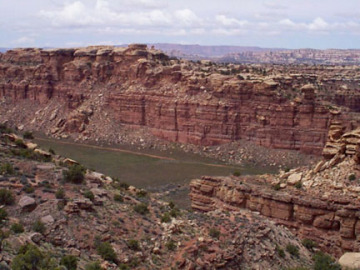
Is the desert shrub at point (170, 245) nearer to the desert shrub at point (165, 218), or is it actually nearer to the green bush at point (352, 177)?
the desert shrub at point (165, 218)

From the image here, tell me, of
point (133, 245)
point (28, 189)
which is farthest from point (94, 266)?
point (28, 189)

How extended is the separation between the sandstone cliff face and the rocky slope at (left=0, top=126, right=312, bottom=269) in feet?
83.8

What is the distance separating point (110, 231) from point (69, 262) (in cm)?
290

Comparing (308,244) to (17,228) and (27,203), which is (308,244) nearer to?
(27,203)

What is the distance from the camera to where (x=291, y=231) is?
20.8 meters

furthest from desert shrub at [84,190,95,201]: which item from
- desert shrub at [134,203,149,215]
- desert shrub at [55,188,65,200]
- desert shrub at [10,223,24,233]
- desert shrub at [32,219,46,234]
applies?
desert shrub at [10,223,24,233]

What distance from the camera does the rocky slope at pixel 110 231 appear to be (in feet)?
45.5

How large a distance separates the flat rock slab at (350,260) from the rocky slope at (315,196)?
80 centimetres

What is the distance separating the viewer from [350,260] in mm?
17922

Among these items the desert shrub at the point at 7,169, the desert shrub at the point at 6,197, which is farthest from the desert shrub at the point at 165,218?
the desert shrub at the point at 7,169

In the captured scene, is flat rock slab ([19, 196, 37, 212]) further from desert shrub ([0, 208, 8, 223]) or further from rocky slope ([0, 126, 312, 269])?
desert shrub ([0, 208, 8, 223])

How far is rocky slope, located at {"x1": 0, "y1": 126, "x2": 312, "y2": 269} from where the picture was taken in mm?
13883

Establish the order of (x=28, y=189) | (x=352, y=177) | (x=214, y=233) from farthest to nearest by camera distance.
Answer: (x=352, y=177), (x=214, y=233), (x=28, y=189)

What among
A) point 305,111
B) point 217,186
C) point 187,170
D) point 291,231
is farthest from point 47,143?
point 291,231
